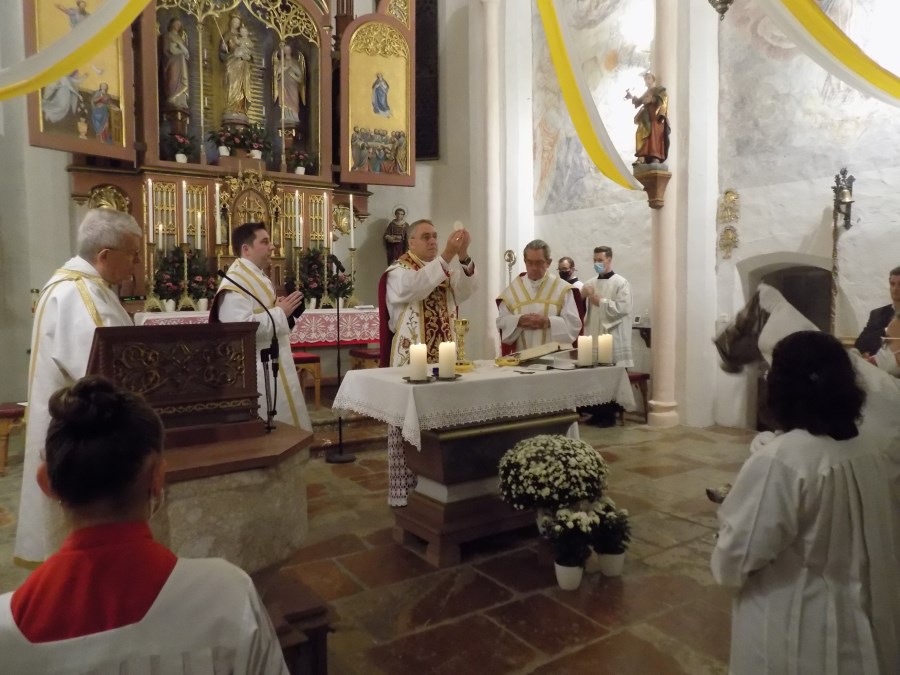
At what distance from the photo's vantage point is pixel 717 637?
9.25 feet

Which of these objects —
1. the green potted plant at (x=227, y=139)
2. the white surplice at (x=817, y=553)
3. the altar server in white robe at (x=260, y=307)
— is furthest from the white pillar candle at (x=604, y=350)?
the green potted plant at (x=227, y=139)

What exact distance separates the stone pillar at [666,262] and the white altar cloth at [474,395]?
3563 mm

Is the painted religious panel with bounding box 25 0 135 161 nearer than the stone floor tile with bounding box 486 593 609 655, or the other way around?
the stone floor tile with bounding box 486 593 609 655

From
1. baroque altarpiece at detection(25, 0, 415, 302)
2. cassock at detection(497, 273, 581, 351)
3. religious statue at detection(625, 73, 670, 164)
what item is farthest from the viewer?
baroque altarpiece at detection(25, 0, 415, 302)

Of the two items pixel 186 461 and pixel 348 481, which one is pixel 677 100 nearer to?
pixel 348 481

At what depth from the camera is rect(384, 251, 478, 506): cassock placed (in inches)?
168

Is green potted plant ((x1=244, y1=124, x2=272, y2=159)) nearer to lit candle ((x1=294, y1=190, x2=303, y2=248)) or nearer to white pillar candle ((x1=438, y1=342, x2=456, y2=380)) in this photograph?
lit candle ((x1=294, y1=190, x2=303, y2=248))

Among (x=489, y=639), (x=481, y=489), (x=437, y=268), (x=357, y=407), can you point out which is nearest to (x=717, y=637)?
(x=489, y=639)

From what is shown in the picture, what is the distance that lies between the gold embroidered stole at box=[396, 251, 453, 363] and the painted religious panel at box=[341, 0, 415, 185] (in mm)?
5124

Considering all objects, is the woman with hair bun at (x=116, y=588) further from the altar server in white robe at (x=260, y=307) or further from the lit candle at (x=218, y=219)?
the lit candle at (x=218, y=219)

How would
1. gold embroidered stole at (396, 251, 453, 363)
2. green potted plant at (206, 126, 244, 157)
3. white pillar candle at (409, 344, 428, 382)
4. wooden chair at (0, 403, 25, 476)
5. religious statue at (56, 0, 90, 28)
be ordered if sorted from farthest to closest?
green potted plant at (206, 126, 244, 157), religious statue at (56, 0, 90, 28), wooden chair at (0, 403, 25, 476), gold embroidered stole at (396, 251, 453, 363), white pillar candle at (409, 344, 428, 382)

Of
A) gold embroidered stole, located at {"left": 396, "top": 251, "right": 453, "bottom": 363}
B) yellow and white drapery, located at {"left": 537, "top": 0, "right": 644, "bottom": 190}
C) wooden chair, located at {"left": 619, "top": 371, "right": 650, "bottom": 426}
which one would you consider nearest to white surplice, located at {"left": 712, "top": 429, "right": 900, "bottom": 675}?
gold embroidered stole, located at {"left": 396, "top": 251, "right": 453, "bottom": 363}

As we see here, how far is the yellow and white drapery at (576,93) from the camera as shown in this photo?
464 cm

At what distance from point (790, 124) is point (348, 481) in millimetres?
5557
